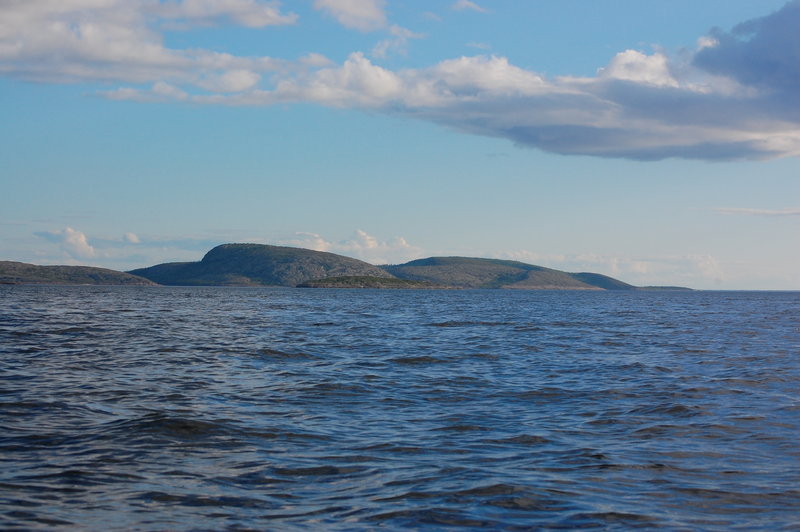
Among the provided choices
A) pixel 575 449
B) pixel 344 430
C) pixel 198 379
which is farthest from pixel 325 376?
pixel 575 449

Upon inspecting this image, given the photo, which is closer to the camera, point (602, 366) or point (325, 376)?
point (325, 376)

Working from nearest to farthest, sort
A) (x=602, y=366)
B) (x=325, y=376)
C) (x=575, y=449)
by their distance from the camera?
(x=575, y=449), (x=325, y=376), (x=602, y=366)

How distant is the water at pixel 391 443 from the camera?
1164cm

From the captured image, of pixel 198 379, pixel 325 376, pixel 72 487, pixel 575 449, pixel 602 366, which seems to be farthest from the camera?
pixel 602 366

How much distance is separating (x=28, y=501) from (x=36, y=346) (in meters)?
28.7

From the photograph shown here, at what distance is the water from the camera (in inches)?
458

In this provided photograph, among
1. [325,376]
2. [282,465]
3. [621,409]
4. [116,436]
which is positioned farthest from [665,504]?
[325,376]

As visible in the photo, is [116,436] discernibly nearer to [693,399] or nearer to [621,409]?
[621,409]

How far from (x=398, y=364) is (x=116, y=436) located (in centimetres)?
1772

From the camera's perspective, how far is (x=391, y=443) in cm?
1659

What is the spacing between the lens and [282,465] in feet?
47.4

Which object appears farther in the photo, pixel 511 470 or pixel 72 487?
pixel 511 470

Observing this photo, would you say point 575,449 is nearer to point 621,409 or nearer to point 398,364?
point 621,409

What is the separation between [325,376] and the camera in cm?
2809
